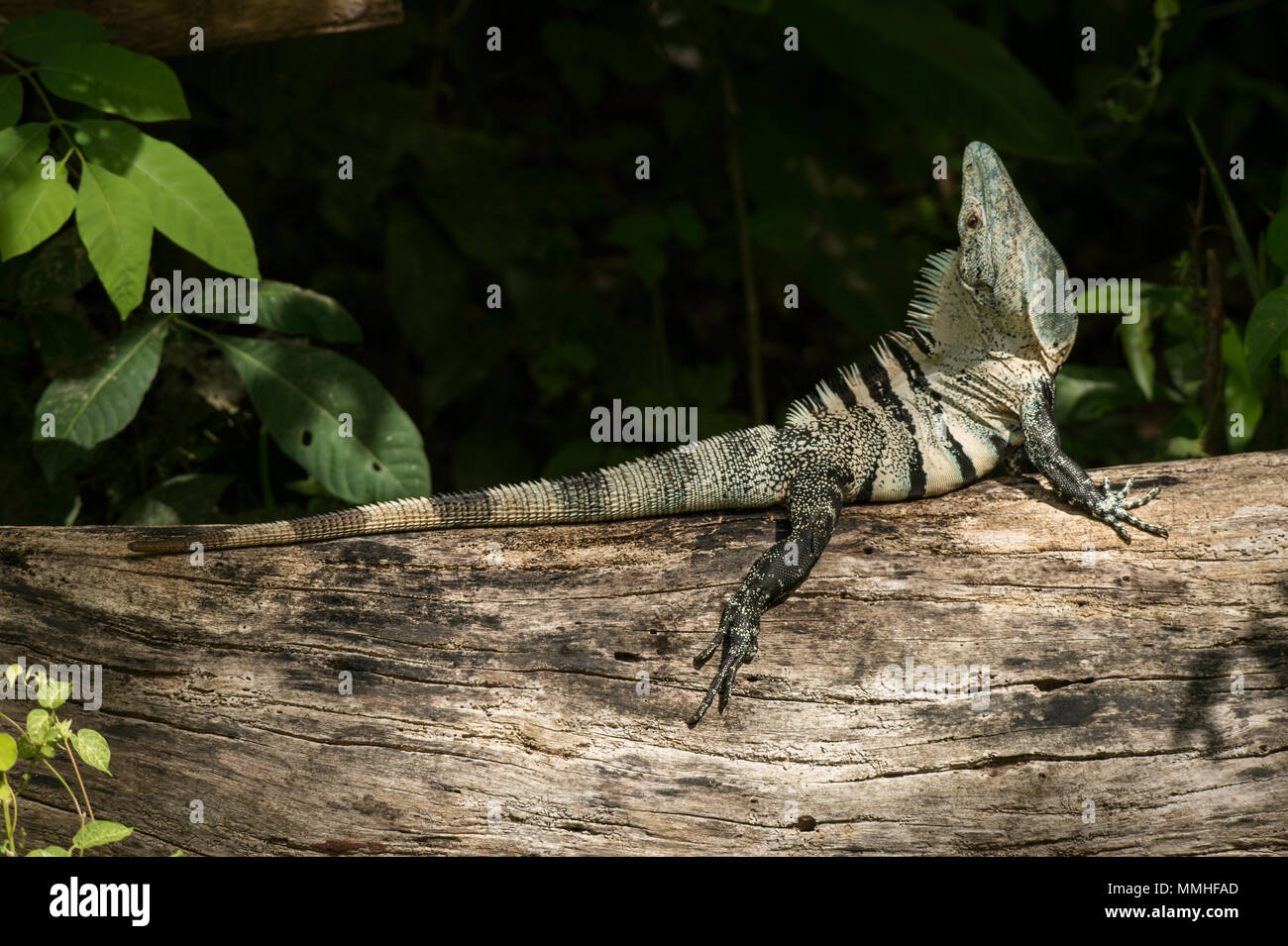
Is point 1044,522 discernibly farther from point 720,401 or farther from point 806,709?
point 720,401

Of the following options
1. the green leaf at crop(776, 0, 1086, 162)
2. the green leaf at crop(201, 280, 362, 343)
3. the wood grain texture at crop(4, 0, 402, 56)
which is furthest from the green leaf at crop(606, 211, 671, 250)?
the green leaf at crop(201, 280, 362, 343)

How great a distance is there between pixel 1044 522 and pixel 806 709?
1152 mm

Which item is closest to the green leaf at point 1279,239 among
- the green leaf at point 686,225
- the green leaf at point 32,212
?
the green leaf at point 686,225

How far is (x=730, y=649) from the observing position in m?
3.35

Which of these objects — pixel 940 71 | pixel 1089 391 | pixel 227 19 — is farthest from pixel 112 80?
pixel 1089 391

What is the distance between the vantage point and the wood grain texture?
4.14 metres

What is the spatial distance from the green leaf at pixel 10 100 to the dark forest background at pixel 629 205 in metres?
1.14

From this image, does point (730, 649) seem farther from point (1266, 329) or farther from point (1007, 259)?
point (1266, 329)

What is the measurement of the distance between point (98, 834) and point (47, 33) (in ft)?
8.25

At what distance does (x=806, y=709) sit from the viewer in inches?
130

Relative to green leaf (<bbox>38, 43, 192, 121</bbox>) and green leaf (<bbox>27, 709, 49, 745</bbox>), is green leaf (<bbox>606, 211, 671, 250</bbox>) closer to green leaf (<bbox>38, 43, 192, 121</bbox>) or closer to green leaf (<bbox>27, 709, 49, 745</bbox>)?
green leaf (<bbox>38, 43, 192, 121</bbox>)

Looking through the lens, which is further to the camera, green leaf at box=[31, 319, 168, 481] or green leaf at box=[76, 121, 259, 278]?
green leaf at box=[31, 319, 168, 481]

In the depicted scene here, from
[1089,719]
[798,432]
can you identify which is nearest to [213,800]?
[798,432]
